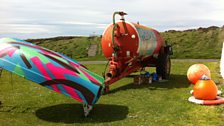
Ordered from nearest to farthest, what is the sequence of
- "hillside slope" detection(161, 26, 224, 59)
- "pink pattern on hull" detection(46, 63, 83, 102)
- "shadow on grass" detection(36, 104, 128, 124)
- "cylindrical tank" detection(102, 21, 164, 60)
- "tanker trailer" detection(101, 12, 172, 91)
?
"pink pattern on hull" detection(46, 63, 83, 102) < "shadow on grass" detection(36, 104, 128, 124) < "tanker trailer" detection(101, 12, 172, 91) < "cylindrical tank" detection(102, 21, 164, 60) < "hillside slope" detection(161, 26, 224, 59)

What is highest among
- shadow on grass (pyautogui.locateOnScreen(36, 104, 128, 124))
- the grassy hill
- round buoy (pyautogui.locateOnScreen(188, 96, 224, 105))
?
round buoy (pyautogui.locateOnScreen(188, 96, 224, 105))

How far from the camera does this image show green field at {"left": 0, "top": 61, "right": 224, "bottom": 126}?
9.18 meters

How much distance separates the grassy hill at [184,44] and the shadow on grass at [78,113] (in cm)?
2525

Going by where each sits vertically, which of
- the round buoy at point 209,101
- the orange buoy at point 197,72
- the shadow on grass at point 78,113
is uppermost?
the orange buoy at point 197,72

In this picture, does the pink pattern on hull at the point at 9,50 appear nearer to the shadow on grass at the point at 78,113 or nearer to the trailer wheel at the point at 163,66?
the shadow on grass at the point at 78,113

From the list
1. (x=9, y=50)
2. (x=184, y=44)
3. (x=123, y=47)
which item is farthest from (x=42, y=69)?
(x=184, y=44)

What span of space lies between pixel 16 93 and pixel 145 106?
20.8 ft

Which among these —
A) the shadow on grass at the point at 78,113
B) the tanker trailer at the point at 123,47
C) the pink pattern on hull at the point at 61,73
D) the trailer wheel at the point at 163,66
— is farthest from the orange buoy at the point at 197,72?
the pink pattern on hull at the point at 61,73

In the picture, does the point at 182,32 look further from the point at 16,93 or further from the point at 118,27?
the point at 16,93

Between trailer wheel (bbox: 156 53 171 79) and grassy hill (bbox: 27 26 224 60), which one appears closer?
trailer wheel (bbox: 156 53 171 79)

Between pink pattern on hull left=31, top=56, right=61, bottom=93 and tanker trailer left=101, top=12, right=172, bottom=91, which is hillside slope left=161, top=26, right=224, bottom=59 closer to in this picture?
tanker trailer left=101, top=12, right=172, bottom=91

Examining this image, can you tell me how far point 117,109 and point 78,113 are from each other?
1418 mm

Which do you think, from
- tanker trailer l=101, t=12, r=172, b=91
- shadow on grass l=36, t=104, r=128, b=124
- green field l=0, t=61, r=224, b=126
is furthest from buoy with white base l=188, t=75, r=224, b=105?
tanker trailer l=101, t=12, r=172, b=91

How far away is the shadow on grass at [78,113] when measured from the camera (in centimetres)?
942
